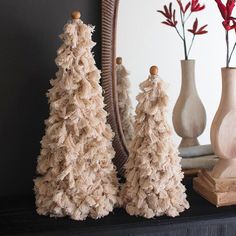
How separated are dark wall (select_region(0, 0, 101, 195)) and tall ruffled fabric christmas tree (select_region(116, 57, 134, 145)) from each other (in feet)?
0.21

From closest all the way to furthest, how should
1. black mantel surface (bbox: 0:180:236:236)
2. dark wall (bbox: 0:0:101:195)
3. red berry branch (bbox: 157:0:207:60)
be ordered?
black mantel surface (bbox: 0:180:236:236)
dark wall (bbox: 0:0:101:195)
red berry branch (bbox: 157:0:207:60)

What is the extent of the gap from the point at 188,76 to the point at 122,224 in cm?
45

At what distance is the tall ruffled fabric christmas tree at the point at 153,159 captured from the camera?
2.89ft

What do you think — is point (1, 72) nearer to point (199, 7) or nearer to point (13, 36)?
point (13, 36)

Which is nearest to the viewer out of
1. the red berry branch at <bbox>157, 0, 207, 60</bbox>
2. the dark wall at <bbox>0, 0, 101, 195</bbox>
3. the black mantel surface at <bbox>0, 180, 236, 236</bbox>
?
the black mantel surface at <bbox>0, 180, 236, 236</bbox>

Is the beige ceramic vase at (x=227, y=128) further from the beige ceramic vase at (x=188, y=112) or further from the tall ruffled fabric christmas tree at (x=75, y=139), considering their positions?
the tall ruffled fabric christmas tree at (x=75, y=139)

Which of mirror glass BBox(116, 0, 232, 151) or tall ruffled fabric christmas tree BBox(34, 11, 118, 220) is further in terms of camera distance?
mirror glass BBox(116, 0, 232, 151)

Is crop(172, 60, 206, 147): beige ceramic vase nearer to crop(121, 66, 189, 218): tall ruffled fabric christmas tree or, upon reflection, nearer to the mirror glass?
the mirror glass

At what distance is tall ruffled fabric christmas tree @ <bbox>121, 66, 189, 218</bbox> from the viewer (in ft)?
2.89

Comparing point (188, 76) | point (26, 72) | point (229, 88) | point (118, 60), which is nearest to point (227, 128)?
point (229, 88)

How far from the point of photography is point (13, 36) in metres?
0.96

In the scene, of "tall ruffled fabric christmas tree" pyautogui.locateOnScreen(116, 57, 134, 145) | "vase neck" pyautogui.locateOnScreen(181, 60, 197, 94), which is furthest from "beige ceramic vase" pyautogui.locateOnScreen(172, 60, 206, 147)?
"tall ruffled fabric christmas tree" pyautogui.locateOnScreen(116, 57, 134, 145)

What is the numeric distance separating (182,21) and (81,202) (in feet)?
1.80

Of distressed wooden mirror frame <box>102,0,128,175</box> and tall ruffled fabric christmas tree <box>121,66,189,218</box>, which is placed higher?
distressed wooden mirror frame <box>102,0,128,175</box>
